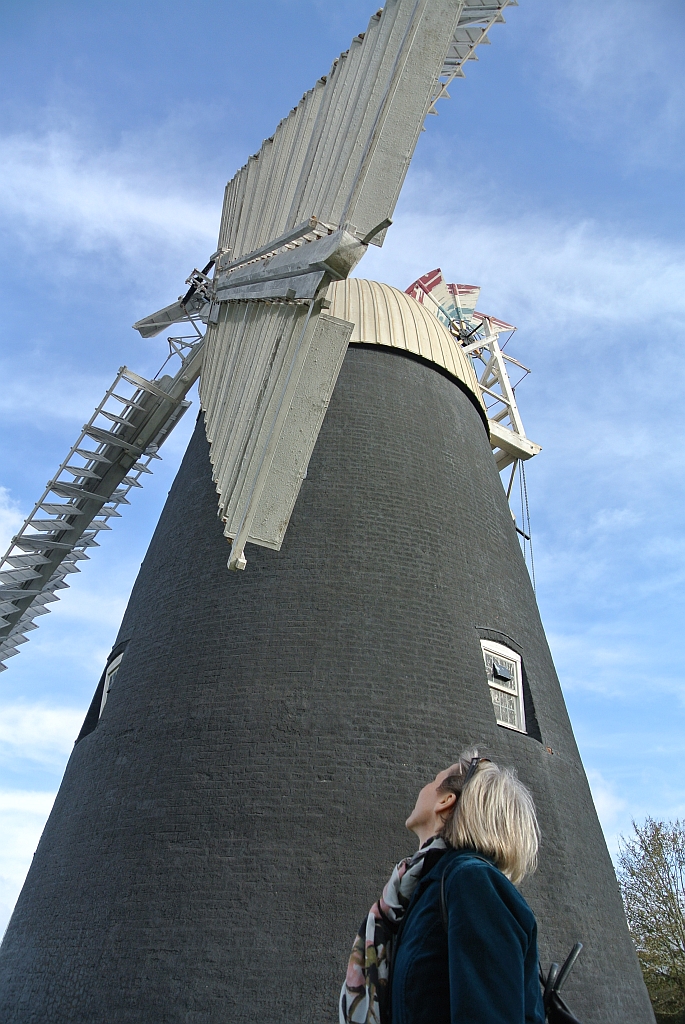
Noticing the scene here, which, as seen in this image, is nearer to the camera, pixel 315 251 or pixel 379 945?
pixel 379 945

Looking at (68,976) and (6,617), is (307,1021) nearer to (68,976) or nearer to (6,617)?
(68,976)

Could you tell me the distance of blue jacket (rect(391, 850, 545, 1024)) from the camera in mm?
1691

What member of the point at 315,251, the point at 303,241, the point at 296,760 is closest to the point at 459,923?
the point at 296,760

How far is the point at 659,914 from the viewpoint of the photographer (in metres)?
18.8

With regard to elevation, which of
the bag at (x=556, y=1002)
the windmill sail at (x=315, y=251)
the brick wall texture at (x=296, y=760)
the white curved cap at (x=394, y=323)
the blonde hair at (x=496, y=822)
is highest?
the white curved cap at (x=394, y=323)

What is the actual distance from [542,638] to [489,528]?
4.89 ft

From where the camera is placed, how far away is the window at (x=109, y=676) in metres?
9.26

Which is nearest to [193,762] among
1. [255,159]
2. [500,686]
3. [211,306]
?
[500,686]

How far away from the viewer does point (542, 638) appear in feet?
32.0

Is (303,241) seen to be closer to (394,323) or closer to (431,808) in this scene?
(394,323)

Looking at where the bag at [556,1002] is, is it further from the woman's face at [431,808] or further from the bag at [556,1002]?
the woman's face at [431,808]

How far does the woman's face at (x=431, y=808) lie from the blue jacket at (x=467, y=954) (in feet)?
0.71

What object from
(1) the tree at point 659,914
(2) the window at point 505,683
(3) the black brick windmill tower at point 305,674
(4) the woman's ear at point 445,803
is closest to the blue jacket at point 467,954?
(4) the woman's ear at point 445,803

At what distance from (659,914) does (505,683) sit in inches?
552
